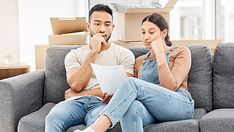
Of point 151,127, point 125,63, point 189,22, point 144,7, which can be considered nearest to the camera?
point 151,127

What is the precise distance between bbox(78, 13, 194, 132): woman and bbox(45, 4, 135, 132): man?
0.17m

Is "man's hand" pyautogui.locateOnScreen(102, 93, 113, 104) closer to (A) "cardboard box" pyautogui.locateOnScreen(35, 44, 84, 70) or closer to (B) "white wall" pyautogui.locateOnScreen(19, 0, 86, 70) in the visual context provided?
(A) "cardboard box" pyautogui.locateOnScreen(35, 44, 84, 70)

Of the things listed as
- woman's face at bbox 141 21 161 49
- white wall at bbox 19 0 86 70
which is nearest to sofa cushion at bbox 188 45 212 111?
woman's face at bbox 141 21 161 49

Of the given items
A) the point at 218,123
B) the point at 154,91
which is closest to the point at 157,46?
the point at 154,91

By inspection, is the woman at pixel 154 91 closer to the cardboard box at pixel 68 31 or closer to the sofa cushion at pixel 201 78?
the sofa cushion at pixel 201 78

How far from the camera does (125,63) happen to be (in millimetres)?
2475

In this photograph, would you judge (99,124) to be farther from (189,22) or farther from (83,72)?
(189,22)

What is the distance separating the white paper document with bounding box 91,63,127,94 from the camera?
226cm

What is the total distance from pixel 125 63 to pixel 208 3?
7.14 ft

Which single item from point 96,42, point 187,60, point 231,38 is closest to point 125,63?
point 96,42

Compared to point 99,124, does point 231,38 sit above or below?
above

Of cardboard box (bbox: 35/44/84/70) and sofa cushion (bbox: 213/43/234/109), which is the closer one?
sofa cushion (bbox: 213/43/234/109)

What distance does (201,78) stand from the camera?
2486mm

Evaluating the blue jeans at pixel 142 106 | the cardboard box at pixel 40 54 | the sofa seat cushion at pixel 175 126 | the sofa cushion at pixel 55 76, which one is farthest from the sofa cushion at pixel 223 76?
the cardboard box at pixel 40 54
